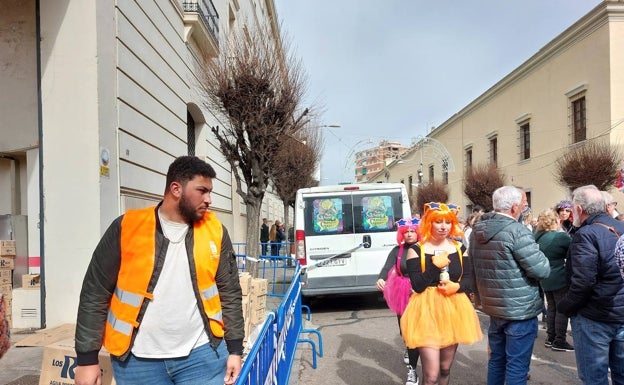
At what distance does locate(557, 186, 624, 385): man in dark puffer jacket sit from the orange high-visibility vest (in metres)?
2.63

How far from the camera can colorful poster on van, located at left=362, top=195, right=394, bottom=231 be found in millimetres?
8188

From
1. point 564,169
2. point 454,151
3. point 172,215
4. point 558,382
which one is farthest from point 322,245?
point 454,151

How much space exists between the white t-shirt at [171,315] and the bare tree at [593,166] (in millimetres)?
17151

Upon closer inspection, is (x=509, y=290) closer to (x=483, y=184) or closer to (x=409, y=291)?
(x=409, y=291)

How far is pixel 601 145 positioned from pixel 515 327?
17.0 meters

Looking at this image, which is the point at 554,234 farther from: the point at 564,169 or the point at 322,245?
the point at 564,169

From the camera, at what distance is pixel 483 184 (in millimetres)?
25969

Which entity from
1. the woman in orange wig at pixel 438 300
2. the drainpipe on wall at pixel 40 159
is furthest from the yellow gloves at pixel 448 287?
the drainpipe on wall at pixel 40 159

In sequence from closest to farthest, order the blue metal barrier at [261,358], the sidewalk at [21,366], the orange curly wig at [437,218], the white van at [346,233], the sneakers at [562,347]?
the blue metal barrier at [261,358], the orange curly wig at [437,218], the sidewalk at [21,366], the sneakers at [562,347], the white van at [346,233]

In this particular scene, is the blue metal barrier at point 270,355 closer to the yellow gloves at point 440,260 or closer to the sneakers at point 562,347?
the yellow gloves at point 440,260

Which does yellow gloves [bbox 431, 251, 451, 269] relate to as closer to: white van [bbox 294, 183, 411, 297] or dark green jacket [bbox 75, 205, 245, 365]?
dark green jacket [bbox 75, 205, 245, 365]

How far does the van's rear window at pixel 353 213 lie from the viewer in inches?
322

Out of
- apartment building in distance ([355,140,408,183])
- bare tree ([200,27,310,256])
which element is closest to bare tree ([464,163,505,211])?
apartment building in distance ([355,140,408,183])

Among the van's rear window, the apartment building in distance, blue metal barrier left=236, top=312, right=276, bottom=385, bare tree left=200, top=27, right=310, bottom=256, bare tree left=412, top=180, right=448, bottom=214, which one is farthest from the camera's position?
the apartment building in distance
